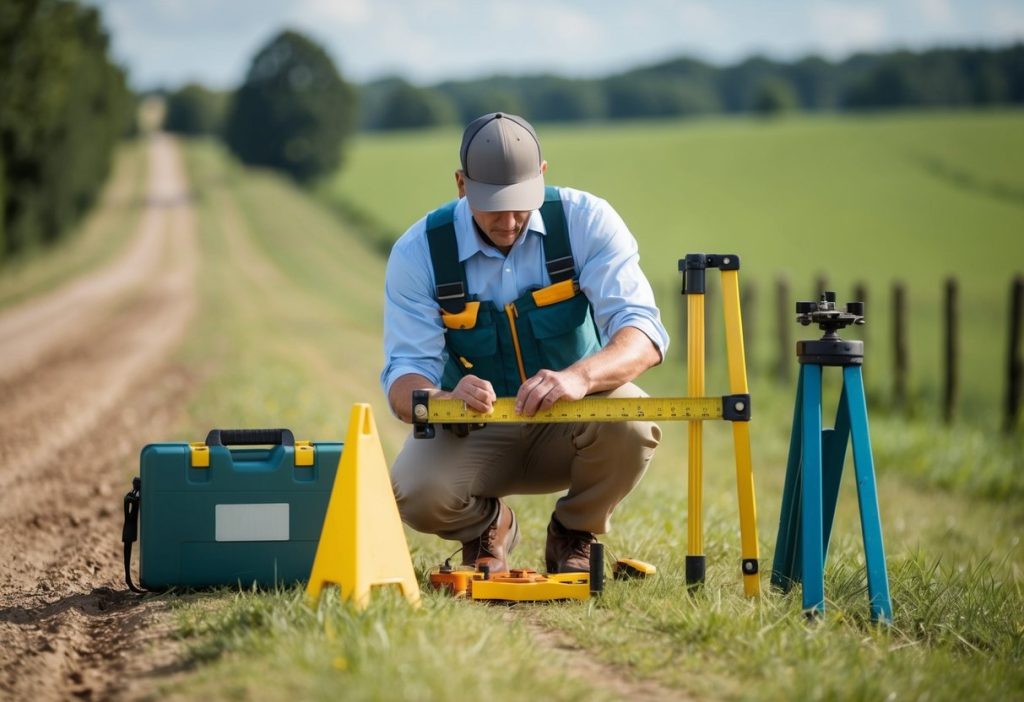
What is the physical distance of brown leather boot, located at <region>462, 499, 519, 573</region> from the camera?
532 cm

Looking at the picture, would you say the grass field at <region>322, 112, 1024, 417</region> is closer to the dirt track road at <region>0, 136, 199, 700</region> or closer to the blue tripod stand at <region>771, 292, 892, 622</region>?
the dirt track road at <region>0, 136, 199, 700</region>

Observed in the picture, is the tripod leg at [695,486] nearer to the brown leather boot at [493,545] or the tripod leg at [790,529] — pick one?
the tripod leg at [790,529]

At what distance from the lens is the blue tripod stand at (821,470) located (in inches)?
178

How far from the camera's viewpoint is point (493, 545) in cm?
543

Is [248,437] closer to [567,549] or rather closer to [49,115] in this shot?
[567,549]

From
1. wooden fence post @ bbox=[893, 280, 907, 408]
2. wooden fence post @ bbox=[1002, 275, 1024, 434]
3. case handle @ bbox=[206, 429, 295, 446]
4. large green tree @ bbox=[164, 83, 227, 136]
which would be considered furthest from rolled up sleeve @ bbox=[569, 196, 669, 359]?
large green tree @ bbox=[164, 83, 227, 136]

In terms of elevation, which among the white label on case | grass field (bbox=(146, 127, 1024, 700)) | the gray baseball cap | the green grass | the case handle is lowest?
Result: grass field (bbox=(146, 127, 1024, 700))

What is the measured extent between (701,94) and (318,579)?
123385mm

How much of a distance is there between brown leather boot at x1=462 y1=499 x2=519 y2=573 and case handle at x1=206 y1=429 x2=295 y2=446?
0.96 m

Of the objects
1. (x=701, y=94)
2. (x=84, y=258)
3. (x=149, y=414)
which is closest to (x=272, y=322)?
(x=149, y=414)

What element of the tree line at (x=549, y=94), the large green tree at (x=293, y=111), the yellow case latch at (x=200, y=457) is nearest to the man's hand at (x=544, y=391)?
the yellow case latch at (x=200, y=457)

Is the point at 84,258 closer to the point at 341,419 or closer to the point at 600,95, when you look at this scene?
the point at 341,419

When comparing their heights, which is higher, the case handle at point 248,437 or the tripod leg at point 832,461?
the case handle at point 248,437

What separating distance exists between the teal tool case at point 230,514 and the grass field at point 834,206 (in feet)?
37.5
